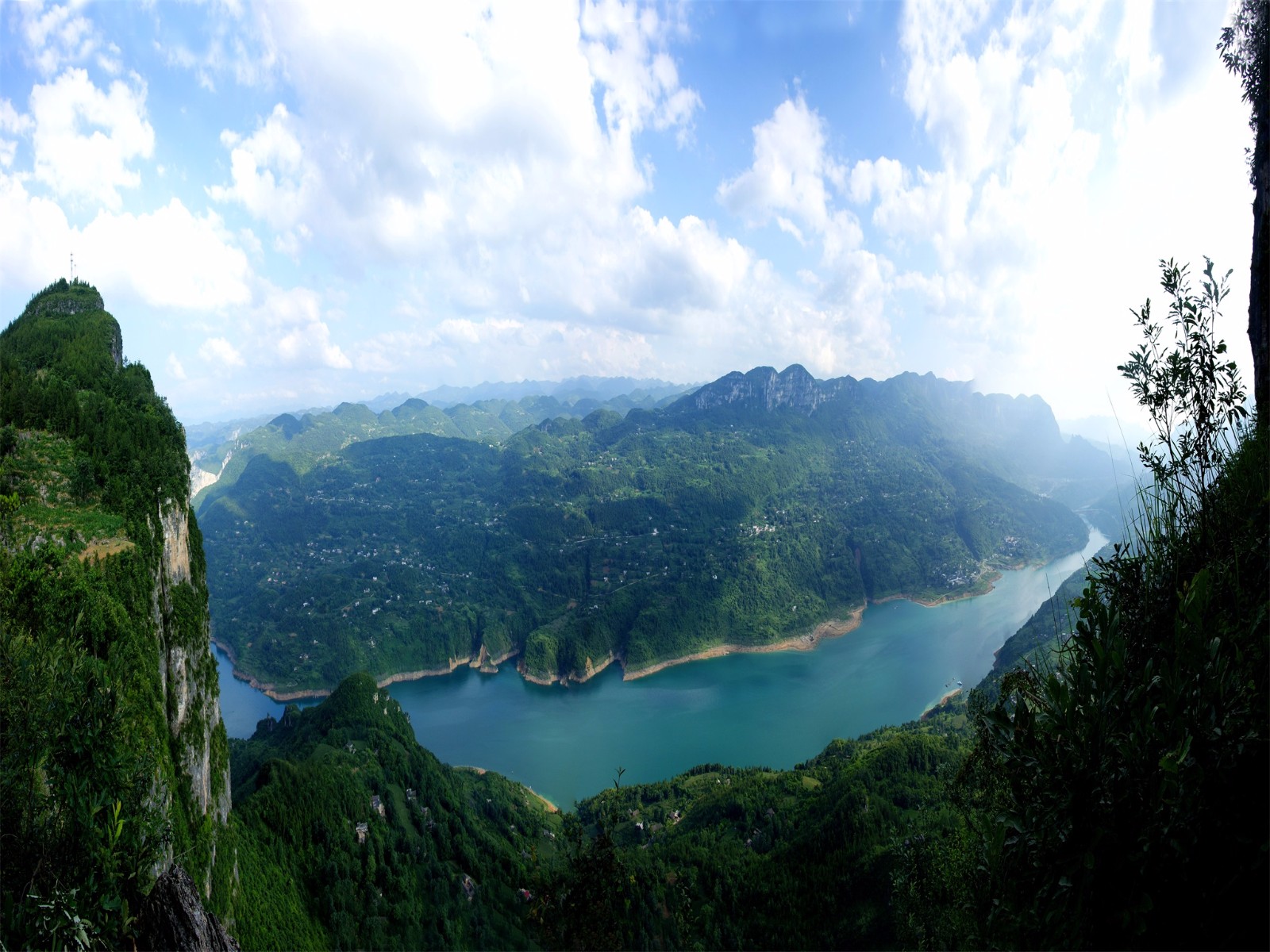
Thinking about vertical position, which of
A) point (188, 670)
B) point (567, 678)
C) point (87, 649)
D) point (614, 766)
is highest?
point (87, 649)

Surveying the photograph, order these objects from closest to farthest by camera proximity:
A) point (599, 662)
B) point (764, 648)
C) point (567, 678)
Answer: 1. point (567, 678)
2. point (599, 662)
3. point (764, 648)

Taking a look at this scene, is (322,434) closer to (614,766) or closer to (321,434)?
(321,434)

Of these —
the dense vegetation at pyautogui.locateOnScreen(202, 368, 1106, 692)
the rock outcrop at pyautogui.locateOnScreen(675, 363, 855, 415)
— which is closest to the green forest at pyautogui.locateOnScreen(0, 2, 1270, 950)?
the dense vegetation at pyautogui.locateOnScreen(202, 368, 1106, 692)

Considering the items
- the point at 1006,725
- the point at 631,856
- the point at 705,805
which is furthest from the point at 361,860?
the point at 1006,725

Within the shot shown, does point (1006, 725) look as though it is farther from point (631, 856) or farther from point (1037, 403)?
point (1037, 403)

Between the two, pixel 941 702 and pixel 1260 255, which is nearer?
pixel 1260 255

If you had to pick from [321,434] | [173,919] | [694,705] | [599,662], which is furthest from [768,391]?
[173,919]

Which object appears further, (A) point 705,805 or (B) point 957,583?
(B) point 957,583

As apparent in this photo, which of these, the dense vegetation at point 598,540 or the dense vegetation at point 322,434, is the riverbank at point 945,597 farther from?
the dense vegetation at point 322,434
